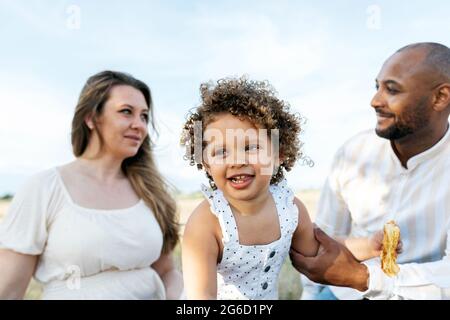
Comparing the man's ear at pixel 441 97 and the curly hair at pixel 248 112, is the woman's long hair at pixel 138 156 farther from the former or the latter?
the man's ear at pixel 441 97

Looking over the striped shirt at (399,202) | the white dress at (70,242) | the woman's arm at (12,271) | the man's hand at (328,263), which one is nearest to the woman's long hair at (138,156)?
the white dress at (70,242)

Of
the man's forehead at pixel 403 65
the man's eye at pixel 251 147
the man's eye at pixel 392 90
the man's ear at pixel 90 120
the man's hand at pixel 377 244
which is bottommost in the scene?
the man's hand at pixel 377 244

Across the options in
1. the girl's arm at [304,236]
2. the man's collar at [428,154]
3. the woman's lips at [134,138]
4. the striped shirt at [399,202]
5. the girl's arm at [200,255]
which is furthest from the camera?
the woman's lips at [134,138]

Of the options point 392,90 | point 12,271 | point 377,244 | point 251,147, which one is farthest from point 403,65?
point 12,271

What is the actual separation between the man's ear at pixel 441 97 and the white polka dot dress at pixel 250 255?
0.56 meters

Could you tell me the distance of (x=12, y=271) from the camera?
1.50 m

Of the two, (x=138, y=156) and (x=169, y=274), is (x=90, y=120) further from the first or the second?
(x=169, y=274)

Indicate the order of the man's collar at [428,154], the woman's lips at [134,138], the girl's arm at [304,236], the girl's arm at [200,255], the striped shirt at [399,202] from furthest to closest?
the woman's lips at [134,138]
the man's collar at [428,154]
the striped shirt at [399,202]
the girl's arm at [304,236]
the girl's arm at [200,255]

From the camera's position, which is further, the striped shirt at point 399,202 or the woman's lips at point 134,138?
the woman's lips at point 134,138

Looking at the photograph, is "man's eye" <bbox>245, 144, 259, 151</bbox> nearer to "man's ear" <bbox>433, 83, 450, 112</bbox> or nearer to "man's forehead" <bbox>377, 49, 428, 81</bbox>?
"man's forehead" <bbox>377, 49, 428, 81</bbox>

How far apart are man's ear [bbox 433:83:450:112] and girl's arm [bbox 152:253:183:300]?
35.2 inches

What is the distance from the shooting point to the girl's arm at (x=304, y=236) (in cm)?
108
